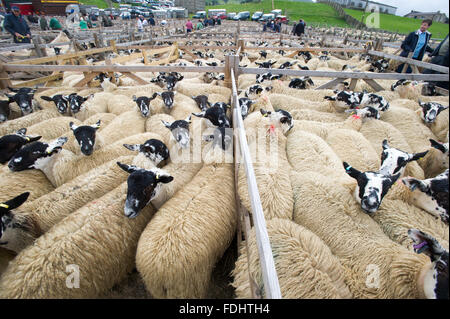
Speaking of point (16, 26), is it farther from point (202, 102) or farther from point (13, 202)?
point (13, 202)

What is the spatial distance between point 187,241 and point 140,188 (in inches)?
29.9

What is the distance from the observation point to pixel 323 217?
7.35ft

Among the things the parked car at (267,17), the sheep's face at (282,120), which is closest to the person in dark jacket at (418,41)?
the sheep's face at (282,120)

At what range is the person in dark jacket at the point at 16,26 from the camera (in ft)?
29.7

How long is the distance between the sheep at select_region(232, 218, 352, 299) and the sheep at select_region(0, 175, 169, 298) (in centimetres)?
123

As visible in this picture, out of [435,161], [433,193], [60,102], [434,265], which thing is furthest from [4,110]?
[435,161]

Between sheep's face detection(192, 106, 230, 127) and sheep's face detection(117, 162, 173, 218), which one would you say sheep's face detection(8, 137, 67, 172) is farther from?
sheep's face detection(192, 106, 230, 127)

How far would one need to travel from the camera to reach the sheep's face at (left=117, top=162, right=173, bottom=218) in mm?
2193

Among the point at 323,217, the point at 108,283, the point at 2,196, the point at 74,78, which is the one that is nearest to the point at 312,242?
the point at 323,217

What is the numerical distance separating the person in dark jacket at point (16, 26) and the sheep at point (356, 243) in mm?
13148

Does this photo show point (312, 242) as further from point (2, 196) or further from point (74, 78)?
point (74, 78)

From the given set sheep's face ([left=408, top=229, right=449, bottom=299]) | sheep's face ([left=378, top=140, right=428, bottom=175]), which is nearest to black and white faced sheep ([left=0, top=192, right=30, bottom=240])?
sheep's face ([left=408, top=229, right=449, bottom=299])

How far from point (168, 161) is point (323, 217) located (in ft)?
8.05

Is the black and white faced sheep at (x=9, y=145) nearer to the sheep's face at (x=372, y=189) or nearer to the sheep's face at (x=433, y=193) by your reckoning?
the sheep's face at (x=372, y=189)
